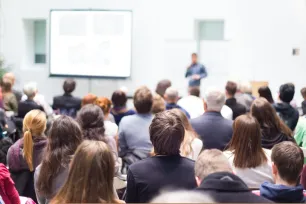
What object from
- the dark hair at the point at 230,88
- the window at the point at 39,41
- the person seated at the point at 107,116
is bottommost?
the person seated at the point at 107,116

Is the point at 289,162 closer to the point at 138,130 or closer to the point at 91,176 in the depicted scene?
the point at 91,176

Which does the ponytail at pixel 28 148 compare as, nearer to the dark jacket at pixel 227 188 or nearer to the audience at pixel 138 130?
the audience at pixel 138 130

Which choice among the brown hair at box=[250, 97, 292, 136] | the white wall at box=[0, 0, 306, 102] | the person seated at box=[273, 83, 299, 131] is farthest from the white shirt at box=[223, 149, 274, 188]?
the white wall at box=[0, 0, 306, 102]

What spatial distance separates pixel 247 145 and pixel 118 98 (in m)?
2.92

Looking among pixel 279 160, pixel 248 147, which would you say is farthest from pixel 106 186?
pixel 248 147

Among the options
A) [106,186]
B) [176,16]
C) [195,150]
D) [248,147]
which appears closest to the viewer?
[106,186]

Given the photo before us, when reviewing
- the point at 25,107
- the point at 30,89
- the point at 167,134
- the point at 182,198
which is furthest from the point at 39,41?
the point at 182,198

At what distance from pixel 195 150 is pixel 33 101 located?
3456 mm

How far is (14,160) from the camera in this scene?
3.81m

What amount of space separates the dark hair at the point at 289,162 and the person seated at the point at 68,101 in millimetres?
4934

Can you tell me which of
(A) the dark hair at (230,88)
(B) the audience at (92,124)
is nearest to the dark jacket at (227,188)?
(B) the audience at (92,124)

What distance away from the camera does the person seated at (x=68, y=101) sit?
738 centimetres

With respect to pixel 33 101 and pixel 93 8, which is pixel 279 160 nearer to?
pixel 33 101

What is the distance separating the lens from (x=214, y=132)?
172 inches
